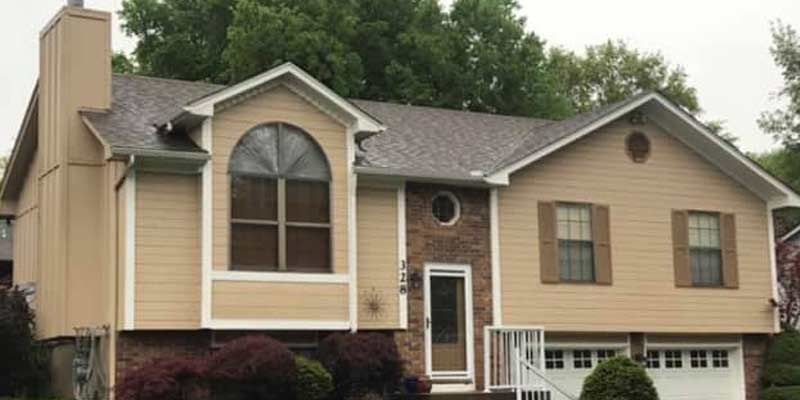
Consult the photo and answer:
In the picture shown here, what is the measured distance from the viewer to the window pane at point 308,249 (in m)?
17.4

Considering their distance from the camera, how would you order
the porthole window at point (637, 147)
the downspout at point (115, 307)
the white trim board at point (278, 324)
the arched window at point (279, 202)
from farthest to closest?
the porthole window at point (637, 147) < the arched window at point (279, 202) < the white trim board at point (278, 324) < the downspout at point (115, 307)

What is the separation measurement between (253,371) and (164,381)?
121 cm

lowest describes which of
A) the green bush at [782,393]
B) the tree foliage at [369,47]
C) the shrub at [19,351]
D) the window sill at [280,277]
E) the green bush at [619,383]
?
the green bush at [782,393]

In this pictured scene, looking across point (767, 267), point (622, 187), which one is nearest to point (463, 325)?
point (622, 187)

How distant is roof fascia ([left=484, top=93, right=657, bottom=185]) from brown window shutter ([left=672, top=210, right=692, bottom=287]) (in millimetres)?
2238

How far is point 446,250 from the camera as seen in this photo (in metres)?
19.2

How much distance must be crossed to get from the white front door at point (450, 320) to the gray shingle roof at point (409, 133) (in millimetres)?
1684

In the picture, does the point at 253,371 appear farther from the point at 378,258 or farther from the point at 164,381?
the point at 378,258

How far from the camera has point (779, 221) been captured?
38.7 metres

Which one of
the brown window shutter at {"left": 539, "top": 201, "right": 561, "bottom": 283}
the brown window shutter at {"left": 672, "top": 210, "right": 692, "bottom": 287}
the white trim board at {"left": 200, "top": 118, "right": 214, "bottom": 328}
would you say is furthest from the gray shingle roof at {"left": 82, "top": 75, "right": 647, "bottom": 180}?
the brown window shutter at {"left": 672, "top": 210, "right": 692, "bottom": 287}

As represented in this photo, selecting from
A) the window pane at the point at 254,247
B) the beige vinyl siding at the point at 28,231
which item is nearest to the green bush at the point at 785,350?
the window pane at the point at 254,247

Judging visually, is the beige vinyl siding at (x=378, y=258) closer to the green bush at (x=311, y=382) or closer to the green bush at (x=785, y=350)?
the green bush at (x=311, y=382)

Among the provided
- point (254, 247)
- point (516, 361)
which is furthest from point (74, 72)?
point (516, 361)

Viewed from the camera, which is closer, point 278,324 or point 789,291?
point 278,324
